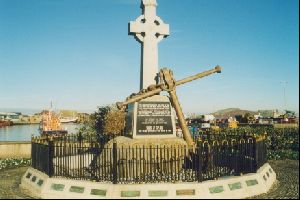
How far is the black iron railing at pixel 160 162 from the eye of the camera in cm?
1045

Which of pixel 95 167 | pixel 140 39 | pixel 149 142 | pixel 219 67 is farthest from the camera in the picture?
pixel 140 39

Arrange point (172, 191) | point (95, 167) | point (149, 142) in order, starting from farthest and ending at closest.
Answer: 1. point (149, 142)
2. point (95, 167)
3. point (172, 191)

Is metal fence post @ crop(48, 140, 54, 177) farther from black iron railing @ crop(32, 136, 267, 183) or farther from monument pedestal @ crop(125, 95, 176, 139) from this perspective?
monument pedestal @ crop(125, 95, 176, 139)

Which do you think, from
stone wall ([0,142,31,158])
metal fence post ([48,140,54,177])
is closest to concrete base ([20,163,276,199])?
metal fence post ([48,140,54,177])

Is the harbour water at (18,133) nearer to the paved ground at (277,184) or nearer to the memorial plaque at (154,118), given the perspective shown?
the paved ground at (277,184)

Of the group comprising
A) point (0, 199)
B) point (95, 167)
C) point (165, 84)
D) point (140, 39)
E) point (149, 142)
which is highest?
point (140, 39)

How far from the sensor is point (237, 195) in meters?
9.86

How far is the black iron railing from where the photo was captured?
10.5 m

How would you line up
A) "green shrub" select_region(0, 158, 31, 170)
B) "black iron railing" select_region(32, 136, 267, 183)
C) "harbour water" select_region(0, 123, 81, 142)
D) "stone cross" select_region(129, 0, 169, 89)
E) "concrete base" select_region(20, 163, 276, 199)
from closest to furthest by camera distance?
"concrete base" select_region(20, 163, 276, 199) → "black iron railing" select_region(32, 136, 267, 183) → "stone cross" select_region(129, 0, 169, 89) → "green shrub" select_region(0, 158, 31, 170) → "harbour water" select_region(0, 123, 81, 142)

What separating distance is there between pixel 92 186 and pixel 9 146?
46.6 ft

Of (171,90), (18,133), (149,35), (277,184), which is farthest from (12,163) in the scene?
(18,133)

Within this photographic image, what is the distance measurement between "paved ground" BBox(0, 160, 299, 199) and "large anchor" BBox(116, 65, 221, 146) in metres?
3.46

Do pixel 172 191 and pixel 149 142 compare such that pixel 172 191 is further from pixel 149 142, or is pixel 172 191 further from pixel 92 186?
pixel 149 142

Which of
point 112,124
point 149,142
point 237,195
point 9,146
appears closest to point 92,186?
point 149,142
